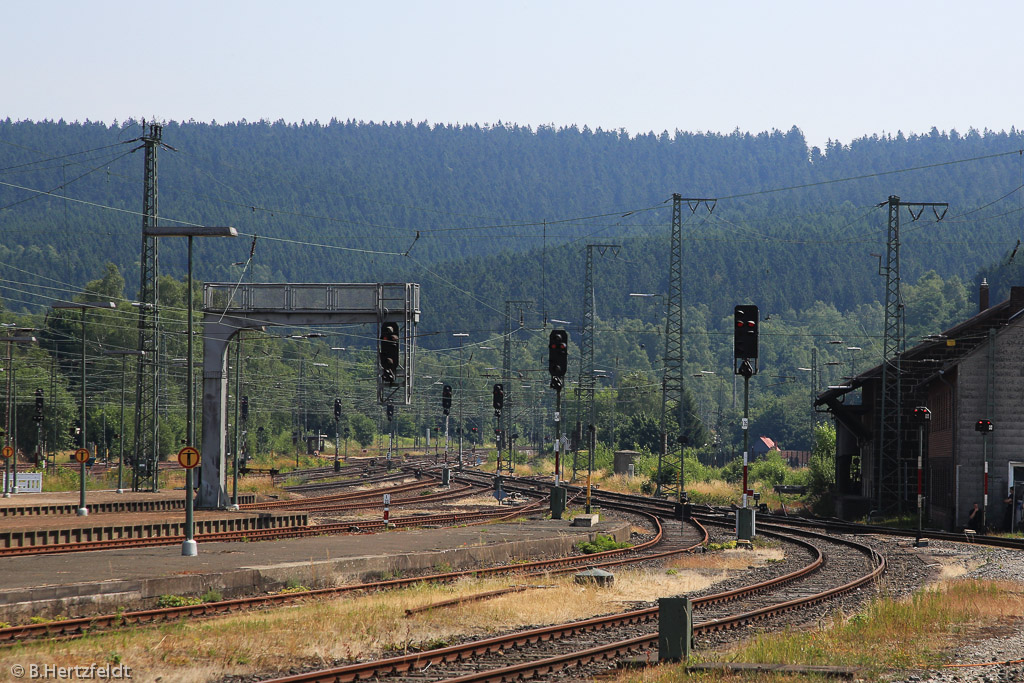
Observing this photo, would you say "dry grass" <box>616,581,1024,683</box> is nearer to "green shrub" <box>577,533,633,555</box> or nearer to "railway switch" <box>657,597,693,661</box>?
"railway switch" <box>657,597,693,661</box>

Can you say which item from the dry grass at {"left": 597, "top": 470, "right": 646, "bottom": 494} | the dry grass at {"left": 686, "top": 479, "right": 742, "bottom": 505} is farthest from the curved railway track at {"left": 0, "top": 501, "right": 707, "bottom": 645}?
the dry grass at {"left": 597, "top": 470, "right": 646, "bottom": 494}

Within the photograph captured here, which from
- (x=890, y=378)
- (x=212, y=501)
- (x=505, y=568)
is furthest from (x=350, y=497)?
(x=505, y=568)

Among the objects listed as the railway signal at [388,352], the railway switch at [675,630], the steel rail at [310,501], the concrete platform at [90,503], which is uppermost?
the railway signal at [388,352]

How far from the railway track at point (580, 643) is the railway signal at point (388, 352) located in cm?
1545

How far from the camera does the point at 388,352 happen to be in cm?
3675

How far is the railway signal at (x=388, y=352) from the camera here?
36312 millimetres

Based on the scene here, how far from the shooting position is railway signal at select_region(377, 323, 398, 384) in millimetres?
36312

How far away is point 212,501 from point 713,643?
98.4 feet

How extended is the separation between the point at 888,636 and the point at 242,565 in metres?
12.3

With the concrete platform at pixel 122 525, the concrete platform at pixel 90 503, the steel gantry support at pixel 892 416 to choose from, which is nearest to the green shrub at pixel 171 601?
the concrete platform at pixel 122 525

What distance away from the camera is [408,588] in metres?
22.6

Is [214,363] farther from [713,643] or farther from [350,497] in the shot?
[713,643]

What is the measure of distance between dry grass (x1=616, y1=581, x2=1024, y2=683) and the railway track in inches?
41.8

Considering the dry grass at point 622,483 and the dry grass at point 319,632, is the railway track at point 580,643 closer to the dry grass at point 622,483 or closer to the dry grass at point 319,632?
the dry grass at point 319,632
